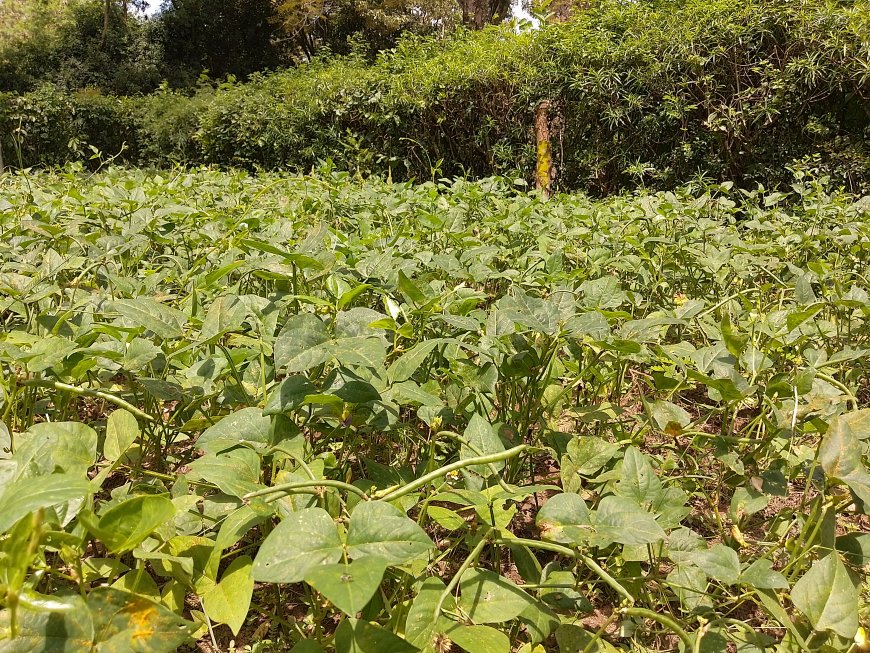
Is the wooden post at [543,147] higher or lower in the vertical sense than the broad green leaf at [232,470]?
higher

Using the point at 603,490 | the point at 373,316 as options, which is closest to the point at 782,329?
the point at 603,490

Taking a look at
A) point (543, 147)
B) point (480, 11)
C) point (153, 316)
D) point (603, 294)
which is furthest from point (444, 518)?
point (480, 11)

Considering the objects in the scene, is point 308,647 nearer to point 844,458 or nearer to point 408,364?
point 408,364

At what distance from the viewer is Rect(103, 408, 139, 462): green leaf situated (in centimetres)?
103

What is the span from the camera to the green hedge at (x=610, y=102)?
213 inches

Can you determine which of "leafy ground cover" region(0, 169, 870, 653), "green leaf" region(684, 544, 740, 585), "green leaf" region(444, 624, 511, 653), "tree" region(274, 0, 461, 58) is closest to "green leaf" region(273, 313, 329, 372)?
"leafy ground cover" region(0, 169, 870, 653)

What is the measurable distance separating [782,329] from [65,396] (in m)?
1.72

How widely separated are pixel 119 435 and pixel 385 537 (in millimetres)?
620

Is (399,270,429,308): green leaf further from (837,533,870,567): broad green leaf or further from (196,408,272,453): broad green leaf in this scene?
(837,533,870,567): broad green leaf

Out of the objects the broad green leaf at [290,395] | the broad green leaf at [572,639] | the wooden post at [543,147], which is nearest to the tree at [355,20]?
the wooden post at [543,147]

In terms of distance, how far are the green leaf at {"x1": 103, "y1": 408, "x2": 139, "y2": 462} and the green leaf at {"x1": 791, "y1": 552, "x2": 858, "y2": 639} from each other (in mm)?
1095

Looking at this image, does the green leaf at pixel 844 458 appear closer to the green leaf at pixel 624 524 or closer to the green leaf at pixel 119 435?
the green leaf at pixel 624 524

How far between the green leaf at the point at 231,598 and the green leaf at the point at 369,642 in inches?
5.6

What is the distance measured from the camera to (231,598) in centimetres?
82
